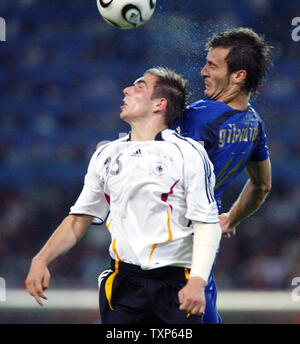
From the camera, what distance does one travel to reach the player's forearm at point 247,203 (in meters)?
3.69

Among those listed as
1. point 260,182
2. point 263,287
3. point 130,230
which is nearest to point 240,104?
point 260,182

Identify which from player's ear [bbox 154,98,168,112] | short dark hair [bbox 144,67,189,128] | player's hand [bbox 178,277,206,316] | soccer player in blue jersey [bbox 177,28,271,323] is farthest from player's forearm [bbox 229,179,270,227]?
player's hand [bbox 178,277,206,316]

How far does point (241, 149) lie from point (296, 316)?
2660 millimetres

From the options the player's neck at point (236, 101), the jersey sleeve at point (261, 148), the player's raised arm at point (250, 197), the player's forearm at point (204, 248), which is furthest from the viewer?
the player's raised arm at point (250, 197)

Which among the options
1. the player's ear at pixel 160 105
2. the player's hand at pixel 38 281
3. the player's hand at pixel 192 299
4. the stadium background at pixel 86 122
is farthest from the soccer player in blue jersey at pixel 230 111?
the stadium background at pixel 86 122

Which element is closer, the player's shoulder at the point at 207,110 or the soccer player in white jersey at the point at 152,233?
the soccer player in white jersey at the point at 152,233

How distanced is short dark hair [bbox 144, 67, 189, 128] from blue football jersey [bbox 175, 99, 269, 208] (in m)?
0.14

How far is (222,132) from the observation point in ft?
10.4

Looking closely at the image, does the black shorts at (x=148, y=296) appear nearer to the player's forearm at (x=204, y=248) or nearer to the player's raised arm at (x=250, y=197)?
the player's forearm at (x=204, y=248)

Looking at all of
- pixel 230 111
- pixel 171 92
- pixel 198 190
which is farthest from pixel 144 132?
pixel 230 111

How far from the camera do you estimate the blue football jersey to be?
3.15 metres

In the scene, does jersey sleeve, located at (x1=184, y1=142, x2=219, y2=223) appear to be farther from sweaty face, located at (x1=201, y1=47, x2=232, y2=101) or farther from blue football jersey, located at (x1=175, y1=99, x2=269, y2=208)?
sweaty face, located at (x1=201, y1=47, x2=232, y2=101)

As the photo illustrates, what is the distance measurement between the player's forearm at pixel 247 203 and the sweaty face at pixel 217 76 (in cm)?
65
